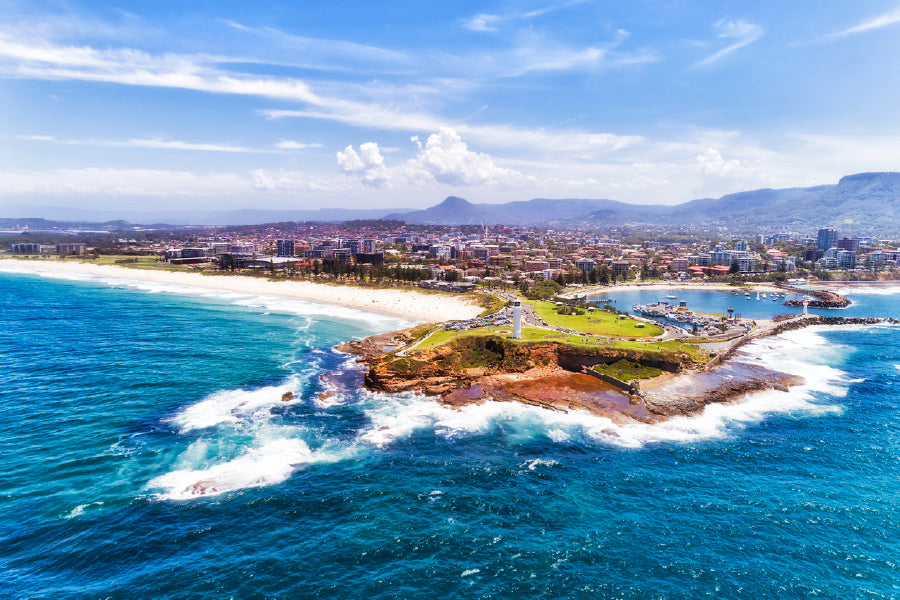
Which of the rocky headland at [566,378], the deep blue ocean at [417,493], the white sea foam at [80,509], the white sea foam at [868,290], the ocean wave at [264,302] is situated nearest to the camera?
the deep blue ocean at [417,493]

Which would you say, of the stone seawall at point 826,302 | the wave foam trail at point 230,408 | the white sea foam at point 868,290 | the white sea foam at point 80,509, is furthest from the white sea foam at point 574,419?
the white sea foam at point 868,290

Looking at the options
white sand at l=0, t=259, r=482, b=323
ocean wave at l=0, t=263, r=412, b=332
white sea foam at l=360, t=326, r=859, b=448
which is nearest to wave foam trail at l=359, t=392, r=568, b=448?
white sea foam at l=360, t=326, r=859, b=448

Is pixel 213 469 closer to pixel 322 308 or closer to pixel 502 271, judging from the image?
pixel 322 308

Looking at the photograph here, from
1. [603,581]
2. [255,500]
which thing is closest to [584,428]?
[603,581]

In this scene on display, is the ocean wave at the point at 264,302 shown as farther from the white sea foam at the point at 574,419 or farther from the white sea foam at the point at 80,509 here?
the white sea foam at the point at 80,509

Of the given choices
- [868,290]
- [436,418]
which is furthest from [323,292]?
[868,290]

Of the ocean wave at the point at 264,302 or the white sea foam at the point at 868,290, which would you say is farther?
the white sea foam at the point at 868,290

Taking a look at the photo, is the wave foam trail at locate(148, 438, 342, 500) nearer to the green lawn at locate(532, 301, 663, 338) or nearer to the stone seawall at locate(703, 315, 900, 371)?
the green lawn at locate(532, 301, 663, 338)
